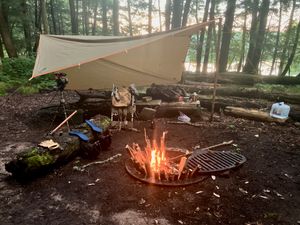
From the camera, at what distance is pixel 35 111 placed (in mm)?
5973

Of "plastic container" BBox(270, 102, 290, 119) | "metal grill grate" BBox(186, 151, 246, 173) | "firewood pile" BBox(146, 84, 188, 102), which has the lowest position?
"metal grill grate" BBox(186, 151, 246, 173)

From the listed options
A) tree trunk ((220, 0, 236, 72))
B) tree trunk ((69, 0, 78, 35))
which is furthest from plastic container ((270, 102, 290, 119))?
tree trunk ((69, 0, 78, 35))

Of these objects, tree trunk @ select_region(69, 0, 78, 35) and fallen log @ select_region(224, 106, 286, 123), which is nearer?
fallen log @ select_region(224, 106, 286, 123)

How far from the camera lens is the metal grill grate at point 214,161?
3320 mm

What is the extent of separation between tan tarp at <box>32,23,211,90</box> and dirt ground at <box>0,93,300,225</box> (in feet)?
5.97

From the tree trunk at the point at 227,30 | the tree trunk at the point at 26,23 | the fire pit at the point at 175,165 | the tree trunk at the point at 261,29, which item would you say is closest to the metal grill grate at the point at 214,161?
the fire pit at the point at 175,165

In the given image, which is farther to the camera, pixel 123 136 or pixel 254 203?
pixel 123 136

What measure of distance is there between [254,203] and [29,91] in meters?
7.79

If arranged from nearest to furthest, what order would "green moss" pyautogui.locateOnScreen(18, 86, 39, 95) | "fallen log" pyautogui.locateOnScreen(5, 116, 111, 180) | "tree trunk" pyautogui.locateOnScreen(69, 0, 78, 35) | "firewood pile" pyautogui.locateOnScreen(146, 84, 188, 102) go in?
1. "fallen log" pyautogui.locateOnScreen(5, 116, 111, 180)
2. "firewood pile" pyautogui.locateOnScreen(146, 84, 188, 102)
3. "green moss" pyautogui.locateOnScreen(18, 86, 39, 95)
4. "tree trunk" pyautogui.locateOnScreen(69, 0, 78, 35)

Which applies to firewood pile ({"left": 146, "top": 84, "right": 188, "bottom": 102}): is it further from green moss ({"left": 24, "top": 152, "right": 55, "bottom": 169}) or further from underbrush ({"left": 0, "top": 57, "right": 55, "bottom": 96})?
underbrush ({"left": 0, "top": 57, "right": 55, "bottom": 96})

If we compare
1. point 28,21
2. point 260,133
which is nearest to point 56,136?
point 260,133

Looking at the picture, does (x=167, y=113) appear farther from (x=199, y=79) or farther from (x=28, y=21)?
(x=28, y=21)

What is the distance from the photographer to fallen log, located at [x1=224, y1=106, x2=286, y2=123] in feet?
18.2

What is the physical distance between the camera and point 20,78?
904cm
